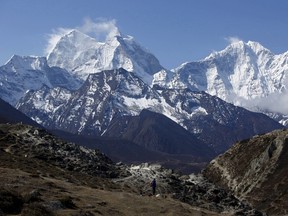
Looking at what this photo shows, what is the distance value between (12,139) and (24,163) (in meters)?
21.3

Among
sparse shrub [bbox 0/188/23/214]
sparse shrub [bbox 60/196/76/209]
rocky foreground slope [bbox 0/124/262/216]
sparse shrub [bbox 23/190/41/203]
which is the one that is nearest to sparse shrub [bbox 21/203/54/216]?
rocky foreground slope [bbox 0/124/262/216]

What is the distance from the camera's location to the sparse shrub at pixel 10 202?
47344mm

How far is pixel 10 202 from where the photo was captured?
1897 inches

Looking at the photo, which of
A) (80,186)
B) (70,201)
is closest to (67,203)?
(70,201)

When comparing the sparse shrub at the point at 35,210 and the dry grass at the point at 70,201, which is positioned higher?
the dry grass at the point at 70,201

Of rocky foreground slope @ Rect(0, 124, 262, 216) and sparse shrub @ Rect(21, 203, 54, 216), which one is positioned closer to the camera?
sparse shrub @ Rect(21, 203, 54, 216)

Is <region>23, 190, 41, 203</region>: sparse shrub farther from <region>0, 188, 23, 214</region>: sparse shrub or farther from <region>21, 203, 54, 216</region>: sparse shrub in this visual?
<region>21, 203, 54, 216</region>: sparse shrub

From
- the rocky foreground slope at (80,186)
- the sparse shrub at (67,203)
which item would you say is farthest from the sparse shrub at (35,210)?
the sparse shrub at (67,203)

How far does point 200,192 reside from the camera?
111812 mm

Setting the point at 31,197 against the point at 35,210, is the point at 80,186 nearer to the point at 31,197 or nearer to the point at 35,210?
the point at 31,197

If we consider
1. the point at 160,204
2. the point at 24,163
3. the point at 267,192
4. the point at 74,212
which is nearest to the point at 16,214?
the point at 74,212

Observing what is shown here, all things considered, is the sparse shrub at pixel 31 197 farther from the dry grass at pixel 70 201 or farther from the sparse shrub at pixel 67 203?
the sparse shrub at pixel 67 203

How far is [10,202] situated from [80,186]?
26.9m

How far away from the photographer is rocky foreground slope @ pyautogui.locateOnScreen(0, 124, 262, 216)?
176ft
